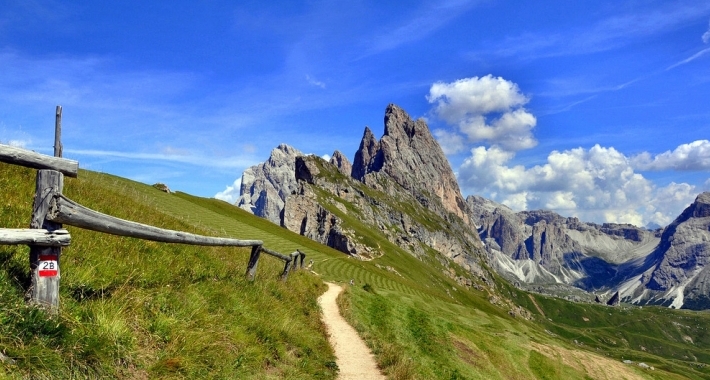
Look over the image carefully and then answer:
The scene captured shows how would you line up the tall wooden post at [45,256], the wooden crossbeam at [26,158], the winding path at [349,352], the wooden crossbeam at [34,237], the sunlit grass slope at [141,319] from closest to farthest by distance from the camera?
the wooden crossbeam at [34,237] → the sunlit grass slope at [141,319] → the tall wooden post at [45,256] → the wooden crossbeam at [26,158] → the winding path at [349,352]

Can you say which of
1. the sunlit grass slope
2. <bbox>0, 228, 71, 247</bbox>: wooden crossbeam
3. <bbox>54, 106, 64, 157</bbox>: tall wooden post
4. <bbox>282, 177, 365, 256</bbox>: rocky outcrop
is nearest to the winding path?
the sunlit grass slope

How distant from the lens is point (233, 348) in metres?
8.69

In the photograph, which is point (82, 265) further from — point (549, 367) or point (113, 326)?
point (549, 367)

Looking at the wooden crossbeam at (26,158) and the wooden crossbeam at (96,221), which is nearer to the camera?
the wooden crossbeam at (96,221)

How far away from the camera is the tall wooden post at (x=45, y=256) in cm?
588

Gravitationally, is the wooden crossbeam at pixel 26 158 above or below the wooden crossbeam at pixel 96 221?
above

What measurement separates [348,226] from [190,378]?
185317 mm

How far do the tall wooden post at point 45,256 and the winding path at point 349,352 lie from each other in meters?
7.83

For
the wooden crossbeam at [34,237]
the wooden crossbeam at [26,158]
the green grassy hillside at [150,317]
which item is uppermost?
the wooden crossbeam at [26,158]

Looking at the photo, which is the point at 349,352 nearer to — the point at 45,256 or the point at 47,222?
the point at 45,256

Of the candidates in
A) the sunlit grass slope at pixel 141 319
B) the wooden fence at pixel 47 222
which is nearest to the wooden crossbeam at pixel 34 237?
the wooden fence at pixel 47 222

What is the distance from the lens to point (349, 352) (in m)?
14.8

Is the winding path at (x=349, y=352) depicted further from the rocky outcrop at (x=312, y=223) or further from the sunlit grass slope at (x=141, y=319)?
the rocky outcrop at (x=312, y=223)

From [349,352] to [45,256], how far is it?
10890mm
